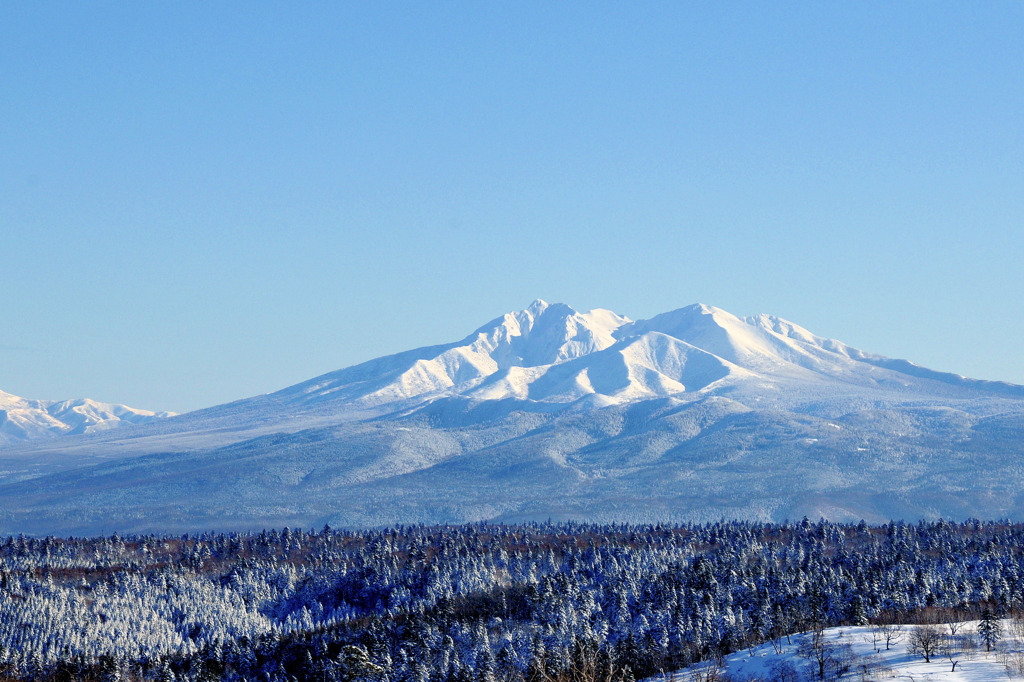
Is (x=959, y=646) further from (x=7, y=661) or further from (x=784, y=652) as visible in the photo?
(x=7, y=661)

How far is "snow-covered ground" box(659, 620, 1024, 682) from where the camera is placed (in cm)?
9619

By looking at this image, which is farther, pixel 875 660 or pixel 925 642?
pixel 875 660

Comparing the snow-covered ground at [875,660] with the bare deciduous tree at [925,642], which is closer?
the snow-covered ground at [875,660]

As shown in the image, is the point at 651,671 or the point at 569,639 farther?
the point at 569,639

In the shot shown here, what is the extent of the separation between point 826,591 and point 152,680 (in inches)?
4293

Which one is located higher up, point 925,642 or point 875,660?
point 925,642

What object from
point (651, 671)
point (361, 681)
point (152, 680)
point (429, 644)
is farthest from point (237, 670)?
point (651, 671)

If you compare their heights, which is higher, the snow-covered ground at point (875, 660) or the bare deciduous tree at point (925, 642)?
the bare deciduous tree at point (925, 642)

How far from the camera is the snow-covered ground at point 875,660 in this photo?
3787 inches

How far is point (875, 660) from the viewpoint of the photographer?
108 m

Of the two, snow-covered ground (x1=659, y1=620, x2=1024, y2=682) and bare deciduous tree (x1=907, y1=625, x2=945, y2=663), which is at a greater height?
bare deciduous tree (x1=907, y1=625, x2=945, y2=663)

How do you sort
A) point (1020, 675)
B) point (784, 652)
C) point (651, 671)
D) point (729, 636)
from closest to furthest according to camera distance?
point (1020, 675), point (784, 652), point (651, 671), point (729, 636)

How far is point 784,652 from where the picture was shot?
12025 cm

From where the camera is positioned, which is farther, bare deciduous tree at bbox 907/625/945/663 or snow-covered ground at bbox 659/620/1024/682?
bare deciduous tree at bbox 907/625/945/663
